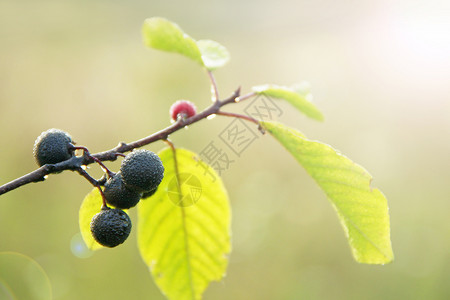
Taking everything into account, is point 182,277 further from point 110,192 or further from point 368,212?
point 368,212

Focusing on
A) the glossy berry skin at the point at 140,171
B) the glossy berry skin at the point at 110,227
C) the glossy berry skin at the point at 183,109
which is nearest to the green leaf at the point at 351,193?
the glossy berry skin at the point at 183,109

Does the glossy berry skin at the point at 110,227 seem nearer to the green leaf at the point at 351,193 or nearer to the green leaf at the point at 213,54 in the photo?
the green leaf at the point at 351,193

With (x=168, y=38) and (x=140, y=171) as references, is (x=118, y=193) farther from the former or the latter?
(x=168, y=38)

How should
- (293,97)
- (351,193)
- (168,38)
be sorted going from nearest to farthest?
(351,193)
(168,38)
(293,97)

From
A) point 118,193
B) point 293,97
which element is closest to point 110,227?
point 118,193

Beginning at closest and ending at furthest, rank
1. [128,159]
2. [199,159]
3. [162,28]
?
[128,159], [162,28], [199,159]

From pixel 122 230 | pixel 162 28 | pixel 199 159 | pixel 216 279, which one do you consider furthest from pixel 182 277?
pixel 162 28
